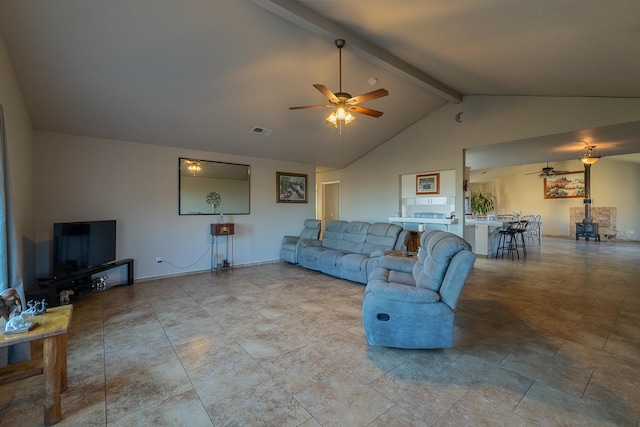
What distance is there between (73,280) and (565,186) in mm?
15521

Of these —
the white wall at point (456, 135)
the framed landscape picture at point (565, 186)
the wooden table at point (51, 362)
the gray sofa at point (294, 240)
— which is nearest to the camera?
the wooden table at point (51, 362)

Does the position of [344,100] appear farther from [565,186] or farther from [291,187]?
[565,186]

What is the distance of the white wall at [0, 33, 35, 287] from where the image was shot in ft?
8.98

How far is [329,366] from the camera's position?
2229 mm

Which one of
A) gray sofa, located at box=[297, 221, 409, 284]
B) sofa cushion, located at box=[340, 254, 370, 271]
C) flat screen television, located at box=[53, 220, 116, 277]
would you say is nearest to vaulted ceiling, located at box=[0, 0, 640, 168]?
flat screen television, located at box=[53, 220, 116, 277]

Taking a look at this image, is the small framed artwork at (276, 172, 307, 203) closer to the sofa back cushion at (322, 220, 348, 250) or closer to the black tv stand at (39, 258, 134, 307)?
the sofa back cushion at (322, 220, 348, 250)

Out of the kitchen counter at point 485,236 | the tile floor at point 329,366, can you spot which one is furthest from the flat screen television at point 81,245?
the kitchen counter at point 485,236

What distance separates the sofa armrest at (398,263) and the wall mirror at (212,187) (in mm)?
3694

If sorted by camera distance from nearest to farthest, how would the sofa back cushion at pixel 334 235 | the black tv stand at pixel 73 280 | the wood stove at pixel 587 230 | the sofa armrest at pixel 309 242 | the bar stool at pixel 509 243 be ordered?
the black tv stand at pixel 73 280
the sofa back cushion at pixel 334 235
the sofa armrest at pixel 309 242
the bar stool at pixel 509 243
the wood stove at pixel 587 230

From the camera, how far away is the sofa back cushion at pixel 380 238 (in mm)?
4906

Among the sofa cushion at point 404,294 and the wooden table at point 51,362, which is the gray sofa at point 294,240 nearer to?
the sofa cushion at point 404,294

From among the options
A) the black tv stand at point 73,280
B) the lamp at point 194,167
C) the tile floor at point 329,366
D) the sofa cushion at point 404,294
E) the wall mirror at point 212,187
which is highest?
the lamp at point 194,167

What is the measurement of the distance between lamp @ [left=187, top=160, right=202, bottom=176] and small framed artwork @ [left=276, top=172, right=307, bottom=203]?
1.89m

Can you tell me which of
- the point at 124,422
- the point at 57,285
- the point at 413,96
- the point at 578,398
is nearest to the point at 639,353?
the point at 578,398
